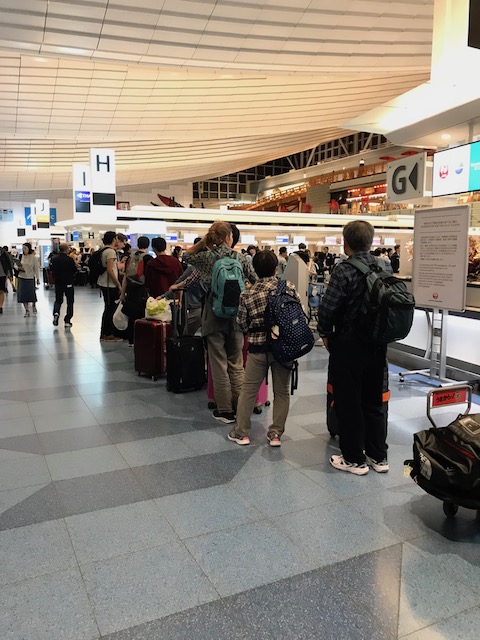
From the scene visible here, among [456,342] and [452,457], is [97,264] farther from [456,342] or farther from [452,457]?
[452,457]

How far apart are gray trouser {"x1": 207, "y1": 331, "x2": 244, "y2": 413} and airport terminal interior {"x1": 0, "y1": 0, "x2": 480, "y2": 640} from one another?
0.24 m

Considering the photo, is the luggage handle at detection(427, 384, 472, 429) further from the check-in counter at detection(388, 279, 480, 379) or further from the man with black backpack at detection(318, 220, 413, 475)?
the check-in counter at detection(388, 279, 480, 379)

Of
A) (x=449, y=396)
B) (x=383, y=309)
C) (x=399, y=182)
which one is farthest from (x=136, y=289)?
(x=449, y=396)

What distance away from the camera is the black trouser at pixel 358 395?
3168mm

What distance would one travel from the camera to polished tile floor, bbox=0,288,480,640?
196 centimetres

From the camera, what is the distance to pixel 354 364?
3160mm

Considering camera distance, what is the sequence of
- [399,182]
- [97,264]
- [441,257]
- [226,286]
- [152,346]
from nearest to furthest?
[226,286] → [441,257] → [152,346] → [399,182] → [97,264]

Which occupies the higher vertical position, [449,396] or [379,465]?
[449,396]

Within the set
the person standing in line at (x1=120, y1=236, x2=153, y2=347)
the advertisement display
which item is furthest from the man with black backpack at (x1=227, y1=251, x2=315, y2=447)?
the advertisement display

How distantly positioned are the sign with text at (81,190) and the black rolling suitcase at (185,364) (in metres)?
13.5

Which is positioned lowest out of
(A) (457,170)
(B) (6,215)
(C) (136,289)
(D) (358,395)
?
(D) (358,395)

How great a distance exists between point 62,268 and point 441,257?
687 centimetres

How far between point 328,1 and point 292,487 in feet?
40.1

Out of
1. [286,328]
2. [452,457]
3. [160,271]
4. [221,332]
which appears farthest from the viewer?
[160,271]
